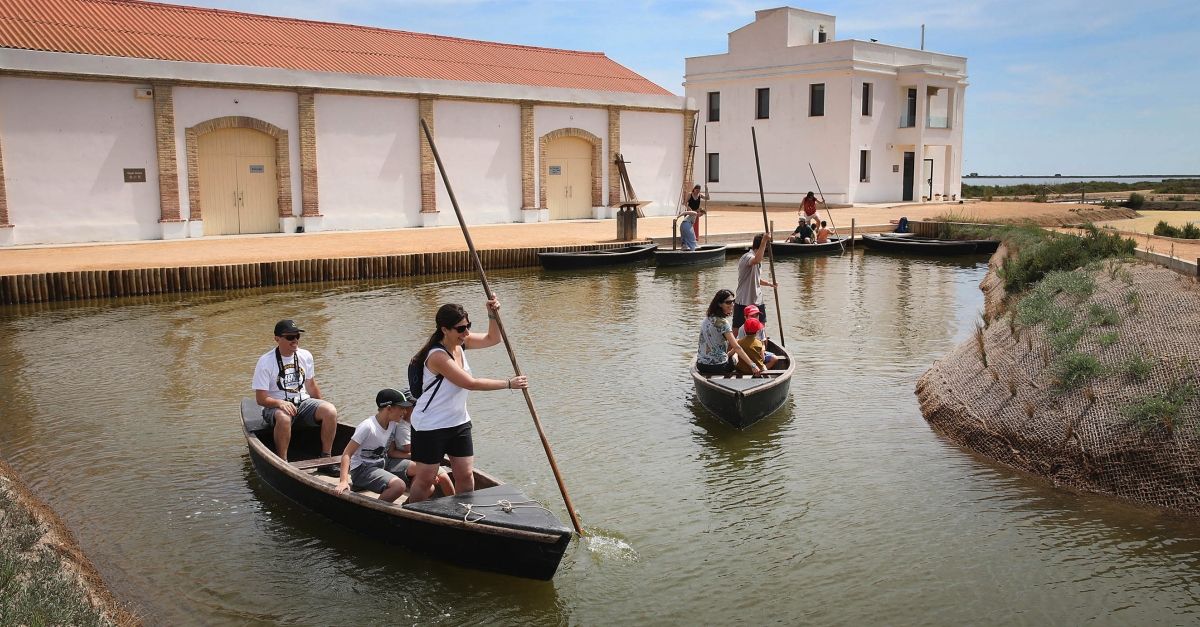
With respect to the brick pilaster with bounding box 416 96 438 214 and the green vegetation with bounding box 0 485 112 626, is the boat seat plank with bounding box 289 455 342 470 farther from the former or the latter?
the brick pilaster with bounding box 416 96 438 214

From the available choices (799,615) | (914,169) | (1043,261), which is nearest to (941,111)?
(914,169)

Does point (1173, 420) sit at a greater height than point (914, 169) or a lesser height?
lesser

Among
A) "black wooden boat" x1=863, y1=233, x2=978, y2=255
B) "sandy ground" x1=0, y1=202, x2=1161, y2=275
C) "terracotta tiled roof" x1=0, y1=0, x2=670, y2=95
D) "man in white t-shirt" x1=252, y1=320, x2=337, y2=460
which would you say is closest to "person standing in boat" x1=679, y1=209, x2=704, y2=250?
"sandy ground" x1=0, y1=202, x2=1161, y2=275

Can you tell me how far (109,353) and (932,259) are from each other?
21.3 metres

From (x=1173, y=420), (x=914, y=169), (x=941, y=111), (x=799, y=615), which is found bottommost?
(x=799, y=615)

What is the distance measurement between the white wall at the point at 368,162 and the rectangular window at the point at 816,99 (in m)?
20.6

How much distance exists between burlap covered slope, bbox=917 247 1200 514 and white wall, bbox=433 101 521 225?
69.5 feet

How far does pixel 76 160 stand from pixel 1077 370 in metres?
22.9

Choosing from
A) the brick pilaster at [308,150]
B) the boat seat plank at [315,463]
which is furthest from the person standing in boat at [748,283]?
the brick pilaster at [308,150]

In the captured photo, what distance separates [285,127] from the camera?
26.7 m

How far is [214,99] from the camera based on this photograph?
83.3 feet

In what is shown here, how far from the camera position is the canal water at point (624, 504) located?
645cm

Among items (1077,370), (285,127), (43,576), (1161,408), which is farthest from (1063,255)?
(285,127)

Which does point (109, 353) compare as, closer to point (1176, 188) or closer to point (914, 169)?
point (914, 169)
